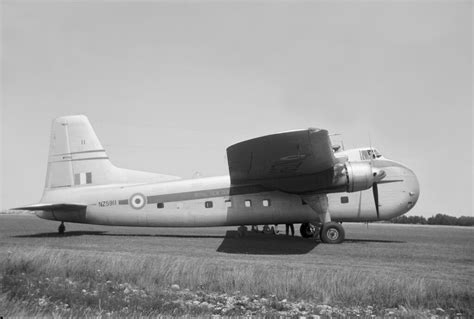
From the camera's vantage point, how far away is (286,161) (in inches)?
552

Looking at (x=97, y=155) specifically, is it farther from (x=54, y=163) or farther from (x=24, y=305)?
(x=24, y=305)

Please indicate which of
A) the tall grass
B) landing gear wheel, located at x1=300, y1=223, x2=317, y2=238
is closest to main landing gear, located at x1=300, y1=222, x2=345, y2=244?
landing gear wheel, located at x1=300, y1=223, x2=317, y2=238

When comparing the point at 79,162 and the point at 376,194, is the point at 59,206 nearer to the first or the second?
the point at 79,162

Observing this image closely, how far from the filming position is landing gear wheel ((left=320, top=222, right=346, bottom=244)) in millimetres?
15117

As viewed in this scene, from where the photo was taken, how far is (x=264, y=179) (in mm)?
16484

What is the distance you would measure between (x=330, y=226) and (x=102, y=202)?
1068 cm

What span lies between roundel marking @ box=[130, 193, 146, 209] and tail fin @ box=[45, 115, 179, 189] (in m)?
1.19

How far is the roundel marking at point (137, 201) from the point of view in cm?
1745

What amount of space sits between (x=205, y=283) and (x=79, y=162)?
1368 cm

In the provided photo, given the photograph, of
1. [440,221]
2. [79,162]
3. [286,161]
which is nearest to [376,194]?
[286,161]

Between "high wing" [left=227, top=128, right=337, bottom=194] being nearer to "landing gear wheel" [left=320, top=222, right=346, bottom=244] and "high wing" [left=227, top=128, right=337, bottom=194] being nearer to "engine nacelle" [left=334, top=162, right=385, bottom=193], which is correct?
"engine nacelle" [left=334, top=162, right=385, bottom=193]

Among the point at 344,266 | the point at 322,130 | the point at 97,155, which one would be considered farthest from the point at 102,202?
the point at 344,266

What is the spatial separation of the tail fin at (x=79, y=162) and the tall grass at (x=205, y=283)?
999 cm

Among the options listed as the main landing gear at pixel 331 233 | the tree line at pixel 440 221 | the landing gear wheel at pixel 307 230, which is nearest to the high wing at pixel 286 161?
the main landing gear at pixel 331 233
